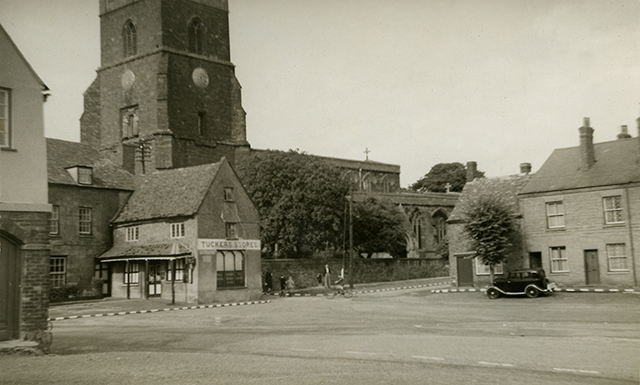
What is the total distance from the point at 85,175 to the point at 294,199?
1668cm

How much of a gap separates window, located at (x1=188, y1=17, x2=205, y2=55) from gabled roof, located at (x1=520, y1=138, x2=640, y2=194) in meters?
31.7

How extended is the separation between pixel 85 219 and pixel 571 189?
27909mm

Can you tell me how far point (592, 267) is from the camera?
3519cm

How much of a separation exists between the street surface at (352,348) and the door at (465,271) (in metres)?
14.8

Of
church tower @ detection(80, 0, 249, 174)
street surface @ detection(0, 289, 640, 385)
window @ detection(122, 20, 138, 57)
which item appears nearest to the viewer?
street surface @ detection(0, 289, 640, 385)

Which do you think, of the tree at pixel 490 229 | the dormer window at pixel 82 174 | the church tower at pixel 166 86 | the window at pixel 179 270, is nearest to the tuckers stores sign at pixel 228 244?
the window at pixel 179 270

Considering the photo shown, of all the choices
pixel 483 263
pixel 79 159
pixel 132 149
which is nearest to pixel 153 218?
pixel 79 159

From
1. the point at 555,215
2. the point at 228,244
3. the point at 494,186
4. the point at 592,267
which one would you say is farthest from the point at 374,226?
the point at 592,267

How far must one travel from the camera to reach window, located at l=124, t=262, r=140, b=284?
3725 cm

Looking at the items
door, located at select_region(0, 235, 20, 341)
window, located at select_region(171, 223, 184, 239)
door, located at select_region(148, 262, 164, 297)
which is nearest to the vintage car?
window, located at select_region(171, 223, 184, 239)

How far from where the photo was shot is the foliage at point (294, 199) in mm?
49906

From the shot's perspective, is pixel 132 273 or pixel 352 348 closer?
pixel 352 348

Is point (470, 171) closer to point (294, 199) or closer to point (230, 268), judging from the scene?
point (294, 199)

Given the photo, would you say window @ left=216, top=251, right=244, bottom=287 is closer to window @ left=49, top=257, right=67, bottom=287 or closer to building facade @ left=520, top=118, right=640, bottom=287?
window @ left=49, top=257, right=67, bottom=287
